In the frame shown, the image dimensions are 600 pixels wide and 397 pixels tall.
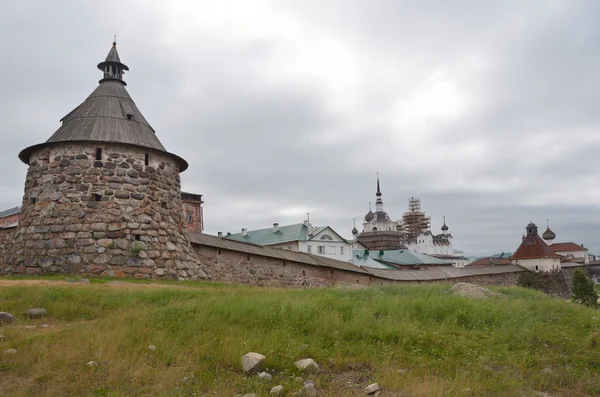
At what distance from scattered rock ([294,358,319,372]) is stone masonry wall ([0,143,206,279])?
9294 millimetres

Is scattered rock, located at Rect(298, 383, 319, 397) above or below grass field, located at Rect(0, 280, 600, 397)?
below

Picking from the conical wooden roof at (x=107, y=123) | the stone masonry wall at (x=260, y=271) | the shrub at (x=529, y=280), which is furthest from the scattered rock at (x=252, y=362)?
the shrub at (x=529, y=280)

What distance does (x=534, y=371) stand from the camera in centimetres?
621

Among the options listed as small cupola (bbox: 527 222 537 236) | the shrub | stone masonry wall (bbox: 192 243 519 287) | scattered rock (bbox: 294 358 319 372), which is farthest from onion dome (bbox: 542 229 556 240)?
scattered rock (bbox: 294 358 319 372)

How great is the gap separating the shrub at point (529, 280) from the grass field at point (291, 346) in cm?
3318

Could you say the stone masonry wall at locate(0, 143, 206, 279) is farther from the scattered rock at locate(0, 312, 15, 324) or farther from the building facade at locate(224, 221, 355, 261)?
the building facade at locate(224, 221, 355, 261)

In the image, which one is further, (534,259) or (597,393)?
(534,259)

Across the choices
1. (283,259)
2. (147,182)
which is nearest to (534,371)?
(147,182)

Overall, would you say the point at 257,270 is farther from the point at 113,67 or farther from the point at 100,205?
the point at 113,67

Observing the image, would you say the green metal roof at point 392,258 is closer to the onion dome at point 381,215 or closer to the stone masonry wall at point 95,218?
the stone masonry wall at point 95,218

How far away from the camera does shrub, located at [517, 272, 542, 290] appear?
39469 millimetres

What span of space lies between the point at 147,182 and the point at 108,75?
210 inches

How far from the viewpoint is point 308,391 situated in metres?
5.29

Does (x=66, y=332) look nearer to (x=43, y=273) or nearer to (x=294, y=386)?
(x=294, y=386)
